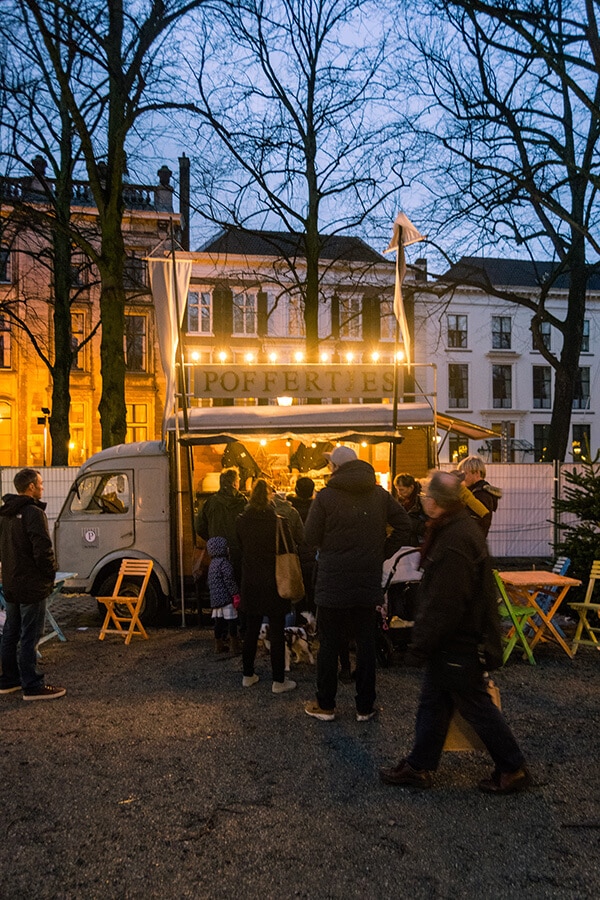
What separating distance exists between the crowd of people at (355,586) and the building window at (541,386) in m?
38.9

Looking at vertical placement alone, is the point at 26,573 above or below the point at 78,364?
Result: below

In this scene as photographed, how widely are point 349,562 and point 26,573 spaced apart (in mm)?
2679

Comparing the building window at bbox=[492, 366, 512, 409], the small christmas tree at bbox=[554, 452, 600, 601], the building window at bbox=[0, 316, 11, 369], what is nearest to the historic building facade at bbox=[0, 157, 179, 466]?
the building window at bbox=[0, 316, 11, 369]

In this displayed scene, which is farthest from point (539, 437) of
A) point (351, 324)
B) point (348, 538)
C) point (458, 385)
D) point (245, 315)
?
point (348, 538)

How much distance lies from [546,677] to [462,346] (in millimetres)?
38695

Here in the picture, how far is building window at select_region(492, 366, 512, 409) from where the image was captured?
4450 cm

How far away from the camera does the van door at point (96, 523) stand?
9.98 metres

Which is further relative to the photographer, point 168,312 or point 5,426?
point 5,426

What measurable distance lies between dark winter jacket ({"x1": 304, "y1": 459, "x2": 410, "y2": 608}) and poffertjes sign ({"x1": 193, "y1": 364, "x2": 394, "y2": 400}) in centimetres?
482

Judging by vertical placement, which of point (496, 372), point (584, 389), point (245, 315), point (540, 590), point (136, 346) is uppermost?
point (245, 315)

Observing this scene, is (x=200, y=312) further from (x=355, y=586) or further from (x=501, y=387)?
(x=355, y=586)

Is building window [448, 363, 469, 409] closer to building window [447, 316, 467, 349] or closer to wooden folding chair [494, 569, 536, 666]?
building window [447, 316, 467, 349]

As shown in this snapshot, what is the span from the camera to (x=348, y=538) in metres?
5.35

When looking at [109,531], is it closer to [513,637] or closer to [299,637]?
[299,637]
